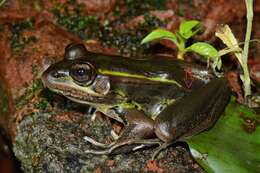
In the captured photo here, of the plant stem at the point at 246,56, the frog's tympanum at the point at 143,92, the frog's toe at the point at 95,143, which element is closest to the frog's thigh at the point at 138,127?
the frog's tympanum at the point at 143,92

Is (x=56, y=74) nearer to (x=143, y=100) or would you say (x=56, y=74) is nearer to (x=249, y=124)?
(x=143, y=100)

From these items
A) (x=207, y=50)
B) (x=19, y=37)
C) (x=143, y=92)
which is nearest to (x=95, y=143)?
(x=143, y=92)

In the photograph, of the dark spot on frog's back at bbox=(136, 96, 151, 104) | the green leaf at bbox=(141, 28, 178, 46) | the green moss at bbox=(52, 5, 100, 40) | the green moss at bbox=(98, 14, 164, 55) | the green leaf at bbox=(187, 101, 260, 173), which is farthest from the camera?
the green moss at bbox=(52, 5, 100, 40)

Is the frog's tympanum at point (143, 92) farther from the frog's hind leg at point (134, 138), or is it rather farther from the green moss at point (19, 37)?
the green moss at point (19, 37)

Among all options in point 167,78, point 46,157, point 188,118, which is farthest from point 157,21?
point 46,157

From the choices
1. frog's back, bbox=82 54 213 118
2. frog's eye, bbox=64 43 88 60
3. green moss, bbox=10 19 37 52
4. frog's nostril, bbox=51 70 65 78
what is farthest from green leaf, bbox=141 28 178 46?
green moss, bbox=10 19 37 52

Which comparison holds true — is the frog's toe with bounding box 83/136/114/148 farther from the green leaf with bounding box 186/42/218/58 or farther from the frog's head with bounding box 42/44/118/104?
the green leaf with bounding box 186/42/218/58

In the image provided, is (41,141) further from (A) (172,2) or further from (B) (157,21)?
(A) (172,2)
